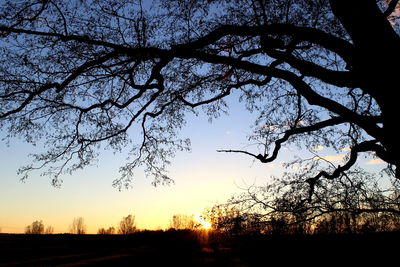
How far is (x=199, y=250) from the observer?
17.4 ft

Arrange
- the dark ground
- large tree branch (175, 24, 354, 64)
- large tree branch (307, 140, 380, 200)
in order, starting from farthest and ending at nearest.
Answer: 1. large tree branch (307, 140, 380, 200)
2. large tree branch (175, 24, 354, 64)
3. the dark ground

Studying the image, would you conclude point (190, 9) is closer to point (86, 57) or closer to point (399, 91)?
point (86, 57)

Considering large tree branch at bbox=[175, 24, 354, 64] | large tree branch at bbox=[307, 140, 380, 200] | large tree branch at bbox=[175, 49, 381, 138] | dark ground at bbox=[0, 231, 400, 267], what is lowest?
dark ground at bbox=[0, 231, 400, 267]

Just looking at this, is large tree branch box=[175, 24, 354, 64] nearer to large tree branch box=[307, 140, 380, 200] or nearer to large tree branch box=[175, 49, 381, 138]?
large tree branch box=[175, 49, 381, 138]

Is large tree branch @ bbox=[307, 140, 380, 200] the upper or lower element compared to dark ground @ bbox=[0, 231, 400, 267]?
upper

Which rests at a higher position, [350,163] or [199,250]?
[350,163]

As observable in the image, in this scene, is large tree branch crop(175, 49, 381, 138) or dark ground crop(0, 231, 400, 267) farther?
large tree branch crop(175, 49, 381, 138)

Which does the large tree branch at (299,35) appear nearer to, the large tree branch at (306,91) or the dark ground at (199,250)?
the large tree branch at (306,91)

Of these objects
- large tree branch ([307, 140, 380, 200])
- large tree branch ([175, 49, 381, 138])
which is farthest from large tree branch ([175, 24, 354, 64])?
large tree branch ([307, 140, 380, 200])

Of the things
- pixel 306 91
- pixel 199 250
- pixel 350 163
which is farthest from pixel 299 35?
pixel 199 250

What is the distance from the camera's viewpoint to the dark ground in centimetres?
396

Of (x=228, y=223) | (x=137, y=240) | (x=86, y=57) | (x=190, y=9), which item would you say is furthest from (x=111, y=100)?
(x=228, y=223)

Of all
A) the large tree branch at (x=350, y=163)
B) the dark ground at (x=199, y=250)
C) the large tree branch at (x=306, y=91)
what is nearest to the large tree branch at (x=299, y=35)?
the large tree branch at (x=306, y=91)

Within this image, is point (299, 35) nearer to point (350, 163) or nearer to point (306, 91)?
point (306, 91)
